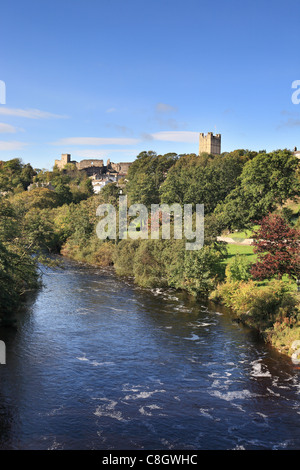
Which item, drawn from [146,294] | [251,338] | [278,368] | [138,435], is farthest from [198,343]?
[146,294]

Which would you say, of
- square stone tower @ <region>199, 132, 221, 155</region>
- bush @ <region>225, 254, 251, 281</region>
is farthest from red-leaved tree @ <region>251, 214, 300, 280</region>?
square stone tower @ <region>199, 132, 221, 155</region>

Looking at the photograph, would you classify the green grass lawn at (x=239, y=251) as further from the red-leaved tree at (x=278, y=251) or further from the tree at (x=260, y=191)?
the red-leaved tree at (x=278, y=251)

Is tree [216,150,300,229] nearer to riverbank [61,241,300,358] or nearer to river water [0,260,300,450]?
riverbank [61,241,300,358]

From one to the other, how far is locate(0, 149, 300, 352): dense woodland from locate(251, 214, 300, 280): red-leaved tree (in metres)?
0.07

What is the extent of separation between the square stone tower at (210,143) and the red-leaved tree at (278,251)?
473 feet

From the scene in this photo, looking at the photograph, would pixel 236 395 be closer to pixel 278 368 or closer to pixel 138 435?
pixel 278 368

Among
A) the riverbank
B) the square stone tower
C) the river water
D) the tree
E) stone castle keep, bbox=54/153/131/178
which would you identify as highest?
the square stone tower

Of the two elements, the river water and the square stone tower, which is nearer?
the river water

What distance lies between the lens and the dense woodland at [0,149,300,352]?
2773 cm

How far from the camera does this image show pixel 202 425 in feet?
53.3

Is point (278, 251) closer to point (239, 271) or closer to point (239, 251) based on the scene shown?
point (239, 271)

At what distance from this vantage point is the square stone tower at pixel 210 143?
170000mm

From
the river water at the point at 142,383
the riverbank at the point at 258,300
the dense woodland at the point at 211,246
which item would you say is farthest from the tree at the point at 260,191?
the river water at the point at 142,383
